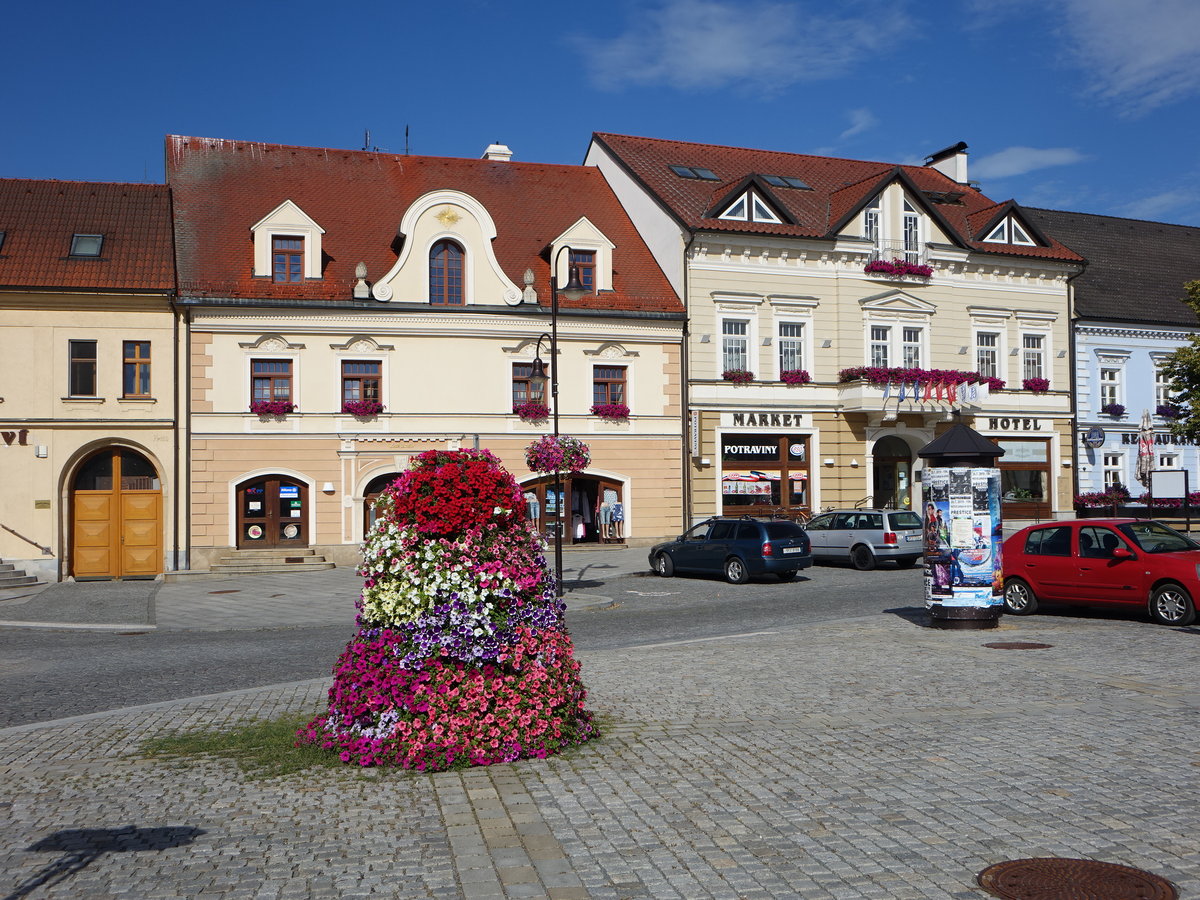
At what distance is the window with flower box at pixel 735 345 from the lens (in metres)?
35.1

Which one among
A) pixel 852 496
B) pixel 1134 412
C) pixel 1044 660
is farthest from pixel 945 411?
pixel 1044 660

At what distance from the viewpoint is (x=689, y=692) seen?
1071cm

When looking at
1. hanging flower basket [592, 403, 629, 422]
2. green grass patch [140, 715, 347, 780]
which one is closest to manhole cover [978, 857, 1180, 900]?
green grass patch [140, 715, 347, 780]

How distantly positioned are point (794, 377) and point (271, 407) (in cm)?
1611

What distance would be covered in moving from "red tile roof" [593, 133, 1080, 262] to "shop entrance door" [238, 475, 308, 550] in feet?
47.0

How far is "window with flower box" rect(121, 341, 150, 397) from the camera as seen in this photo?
3006 cm

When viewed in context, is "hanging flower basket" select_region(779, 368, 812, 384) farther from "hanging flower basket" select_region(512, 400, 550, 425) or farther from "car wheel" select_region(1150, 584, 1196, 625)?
"car wheel" select_region(1150, 584, 1196, 625)

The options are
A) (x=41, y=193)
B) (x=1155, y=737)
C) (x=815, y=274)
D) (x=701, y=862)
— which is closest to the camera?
(x=701, y=862)

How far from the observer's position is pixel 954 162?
4478 centimetres

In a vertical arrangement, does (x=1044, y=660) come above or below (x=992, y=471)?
below

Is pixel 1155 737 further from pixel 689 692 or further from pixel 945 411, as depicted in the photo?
pixel 945 411

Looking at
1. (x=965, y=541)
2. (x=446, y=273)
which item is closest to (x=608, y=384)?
(x=446, y=273)

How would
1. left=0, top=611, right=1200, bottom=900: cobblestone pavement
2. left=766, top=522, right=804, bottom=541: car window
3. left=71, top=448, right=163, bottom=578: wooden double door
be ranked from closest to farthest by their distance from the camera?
1. left=0, top=611, right=1200, bottom=900: cobblestone pavement
2. left=766, top=522, right=804, bottom=541: car window
3. left=71, top=448, right=163, bottom=578: wooden double door

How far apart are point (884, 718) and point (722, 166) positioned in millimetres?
32922
